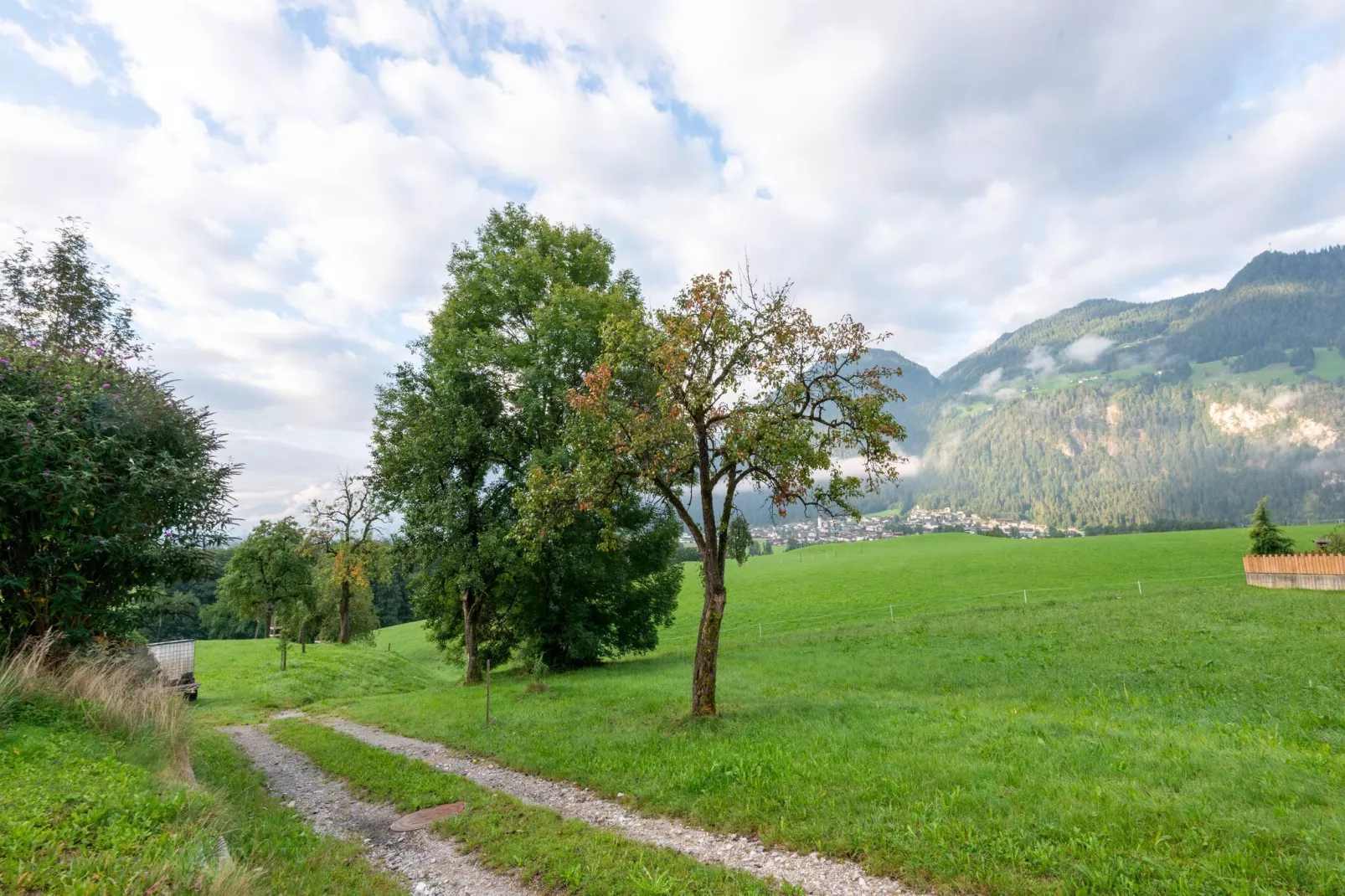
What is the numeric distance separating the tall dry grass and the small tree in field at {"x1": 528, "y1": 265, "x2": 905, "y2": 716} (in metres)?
8.17

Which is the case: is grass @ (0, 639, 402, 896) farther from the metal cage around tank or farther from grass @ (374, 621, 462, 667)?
grass @ (374, 621, 462, 667)

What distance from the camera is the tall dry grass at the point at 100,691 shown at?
369 inches

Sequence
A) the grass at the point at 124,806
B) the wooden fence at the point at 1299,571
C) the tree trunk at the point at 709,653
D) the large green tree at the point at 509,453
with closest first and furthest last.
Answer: the grass at the point at 124,806 → the tree trunk at the point at 709,653 → the large green tree at the point at 509,453 → the wooden fence at the point at 1299,571

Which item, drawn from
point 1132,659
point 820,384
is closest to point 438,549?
point 820,384

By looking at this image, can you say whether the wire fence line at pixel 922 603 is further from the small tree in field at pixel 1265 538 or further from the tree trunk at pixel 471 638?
the tree trunk at pixel 471 638

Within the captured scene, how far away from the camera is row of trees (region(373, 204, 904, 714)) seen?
14664 millimetres

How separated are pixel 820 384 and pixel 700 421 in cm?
326

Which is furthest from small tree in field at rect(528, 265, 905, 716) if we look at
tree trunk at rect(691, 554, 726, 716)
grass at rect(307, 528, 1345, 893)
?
grass at rect(307, 528, 1345, 893)

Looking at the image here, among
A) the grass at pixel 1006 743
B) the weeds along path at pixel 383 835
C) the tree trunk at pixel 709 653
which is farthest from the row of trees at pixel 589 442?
the weeds along path at pixel 383 835

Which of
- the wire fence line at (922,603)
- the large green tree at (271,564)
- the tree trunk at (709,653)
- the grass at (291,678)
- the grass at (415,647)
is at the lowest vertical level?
the grass at (415,647)

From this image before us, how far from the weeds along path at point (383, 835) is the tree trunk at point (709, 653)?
6861mm

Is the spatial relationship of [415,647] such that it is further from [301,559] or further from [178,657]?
[178,657]

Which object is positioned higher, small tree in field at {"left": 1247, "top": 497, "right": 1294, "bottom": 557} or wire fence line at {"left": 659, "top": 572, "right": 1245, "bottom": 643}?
small tree in field at {"left": 1247, "top": 497, "right": 1294, "bottom": 557}

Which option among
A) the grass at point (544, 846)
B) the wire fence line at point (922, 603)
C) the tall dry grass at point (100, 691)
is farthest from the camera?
the wire fence line at point (922, 603)
